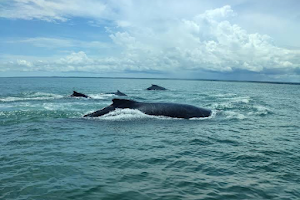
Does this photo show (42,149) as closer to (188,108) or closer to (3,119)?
(3,119)

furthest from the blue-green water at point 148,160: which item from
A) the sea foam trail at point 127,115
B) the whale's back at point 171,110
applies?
the whale's back at point 171,110

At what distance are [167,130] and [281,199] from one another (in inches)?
351

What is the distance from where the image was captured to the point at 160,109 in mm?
20172

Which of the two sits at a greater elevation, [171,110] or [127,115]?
[171,110]

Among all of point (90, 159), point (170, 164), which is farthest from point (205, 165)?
point (90, 159)

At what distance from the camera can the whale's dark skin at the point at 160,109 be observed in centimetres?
1983

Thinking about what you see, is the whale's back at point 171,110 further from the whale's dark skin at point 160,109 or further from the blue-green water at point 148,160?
the blue-green water at point 148,160

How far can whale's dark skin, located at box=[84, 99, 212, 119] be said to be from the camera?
1983cm

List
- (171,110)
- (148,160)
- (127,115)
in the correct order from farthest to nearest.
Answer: (171,110), (127,115), (148,160)

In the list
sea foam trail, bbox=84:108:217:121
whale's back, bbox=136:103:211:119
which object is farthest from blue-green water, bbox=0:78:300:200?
whale's back, bbox=136:103:211:119

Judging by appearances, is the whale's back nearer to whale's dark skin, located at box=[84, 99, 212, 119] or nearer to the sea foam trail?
whale's dark skin, located at box=[84, 99, 212, 119]

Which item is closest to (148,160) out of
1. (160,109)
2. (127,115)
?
Result: (127,115)

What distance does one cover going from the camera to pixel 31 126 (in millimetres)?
16953

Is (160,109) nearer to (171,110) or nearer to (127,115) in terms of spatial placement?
(171,110)
